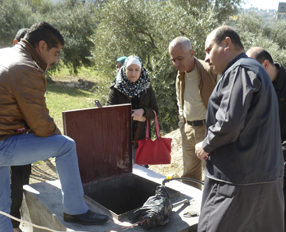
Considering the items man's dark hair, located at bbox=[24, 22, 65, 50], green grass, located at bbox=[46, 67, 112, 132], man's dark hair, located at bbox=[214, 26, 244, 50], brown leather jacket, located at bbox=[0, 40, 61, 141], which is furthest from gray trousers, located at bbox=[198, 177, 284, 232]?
green grass, located at bbox=[46, 67, 112, 132]

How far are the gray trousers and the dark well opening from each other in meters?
1.34

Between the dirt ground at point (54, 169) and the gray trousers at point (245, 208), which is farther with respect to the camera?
the dirt ground at point (54, 169)

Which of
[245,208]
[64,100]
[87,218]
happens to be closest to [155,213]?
[87,218]

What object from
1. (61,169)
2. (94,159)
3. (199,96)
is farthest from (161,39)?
(61,169)

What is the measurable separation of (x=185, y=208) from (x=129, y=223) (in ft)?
2.16

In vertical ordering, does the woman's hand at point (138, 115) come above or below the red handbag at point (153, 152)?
above

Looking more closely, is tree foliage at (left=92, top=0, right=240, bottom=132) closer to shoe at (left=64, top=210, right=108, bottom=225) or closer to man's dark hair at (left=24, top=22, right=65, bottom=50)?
man's dark hair at (left=24, top=22, right=65, bottom=50)

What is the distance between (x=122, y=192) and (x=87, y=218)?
1110mm

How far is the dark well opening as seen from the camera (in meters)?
3.63

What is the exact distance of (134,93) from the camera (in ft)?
13.1

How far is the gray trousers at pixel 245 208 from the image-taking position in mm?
2227

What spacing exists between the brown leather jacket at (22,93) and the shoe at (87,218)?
2.60ft

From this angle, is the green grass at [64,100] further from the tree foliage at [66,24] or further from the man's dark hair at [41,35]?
the man's dark hair at [41,35]

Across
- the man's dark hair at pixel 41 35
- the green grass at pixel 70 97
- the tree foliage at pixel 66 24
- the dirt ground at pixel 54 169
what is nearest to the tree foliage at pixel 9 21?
the tree foliage at pixel 66 24
